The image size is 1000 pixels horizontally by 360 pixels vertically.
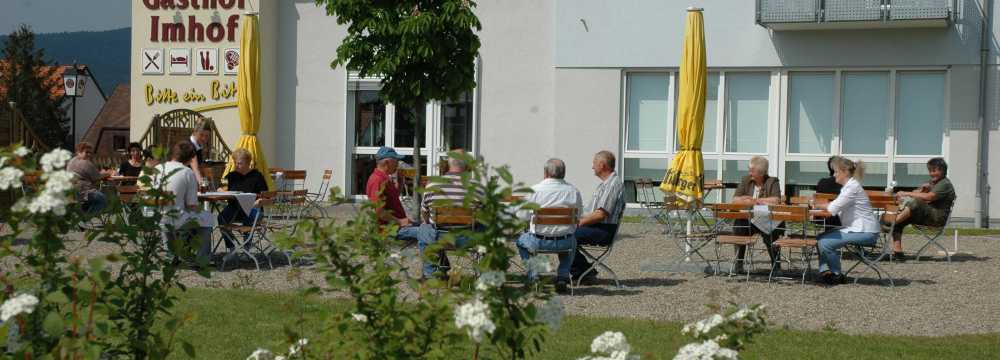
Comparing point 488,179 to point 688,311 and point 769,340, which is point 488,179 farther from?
point 688,311

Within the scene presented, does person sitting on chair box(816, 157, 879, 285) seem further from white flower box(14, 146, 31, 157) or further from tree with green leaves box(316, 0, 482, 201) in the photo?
white flower box(14, 146, 31, 157)

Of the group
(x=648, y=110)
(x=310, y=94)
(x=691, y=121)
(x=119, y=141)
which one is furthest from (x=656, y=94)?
(x=119, y=141)

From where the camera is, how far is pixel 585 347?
6898mm

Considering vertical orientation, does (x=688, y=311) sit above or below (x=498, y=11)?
below

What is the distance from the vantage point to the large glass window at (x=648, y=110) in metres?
20.5

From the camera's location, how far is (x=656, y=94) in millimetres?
20594

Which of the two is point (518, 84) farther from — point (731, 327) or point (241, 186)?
point (731, 327)

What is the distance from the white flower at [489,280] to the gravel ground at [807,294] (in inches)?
180

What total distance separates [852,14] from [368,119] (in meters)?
8.73

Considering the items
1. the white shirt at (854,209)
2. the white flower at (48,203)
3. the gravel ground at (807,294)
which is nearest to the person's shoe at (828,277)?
the gravel ground at (807,294)

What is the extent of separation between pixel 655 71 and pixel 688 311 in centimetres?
1204

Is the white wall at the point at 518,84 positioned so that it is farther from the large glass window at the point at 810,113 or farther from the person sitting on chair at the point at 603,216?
the person sitting on chair at the point at 603,216

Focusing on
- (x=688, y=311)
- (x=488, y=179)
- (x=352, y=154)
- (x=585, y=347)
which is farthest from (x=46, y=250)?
(x=352, y=154)

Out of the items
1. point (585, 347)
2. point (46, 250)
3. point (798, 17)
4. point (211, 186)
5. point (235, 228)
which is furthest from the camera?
point (798, 17)
